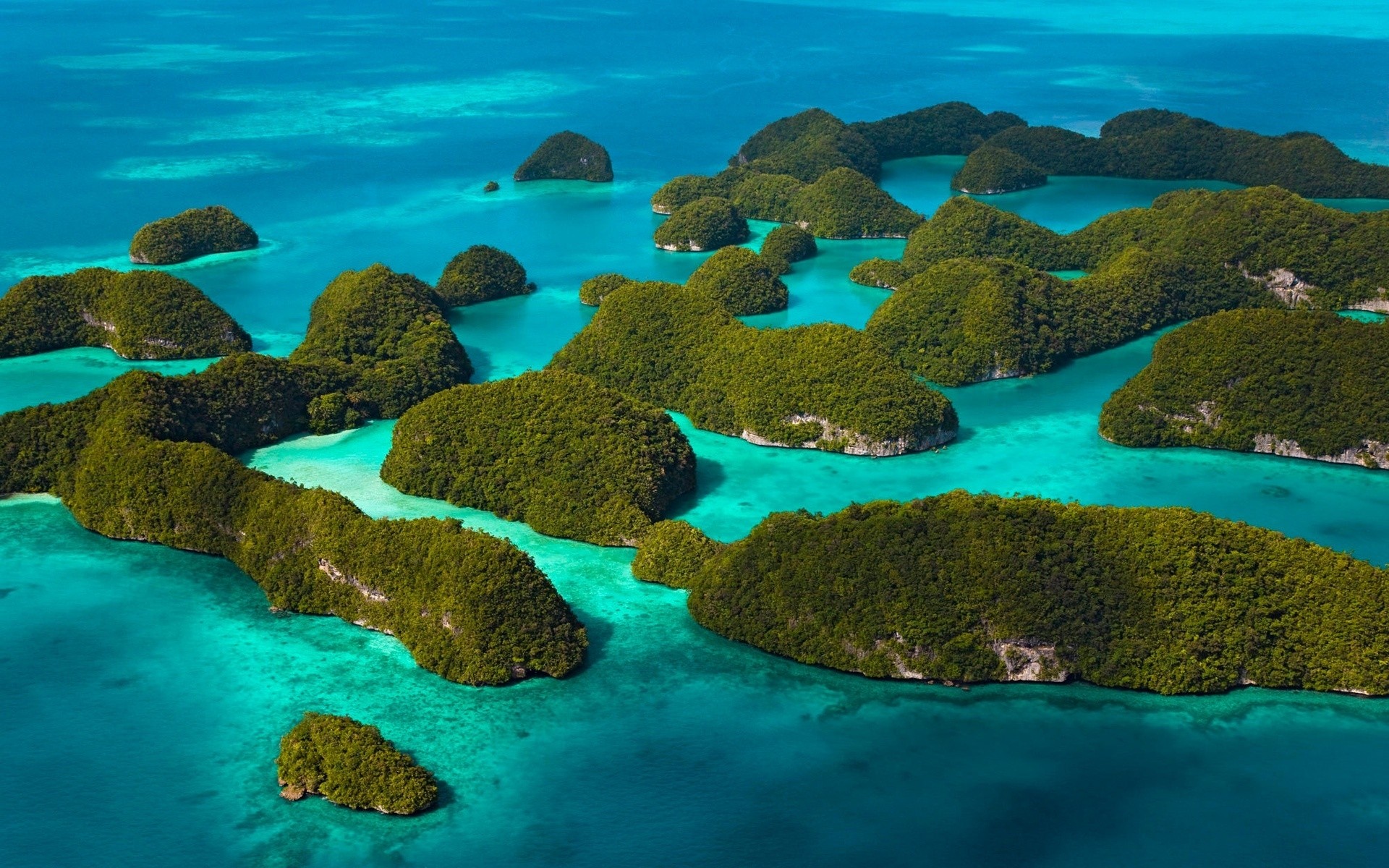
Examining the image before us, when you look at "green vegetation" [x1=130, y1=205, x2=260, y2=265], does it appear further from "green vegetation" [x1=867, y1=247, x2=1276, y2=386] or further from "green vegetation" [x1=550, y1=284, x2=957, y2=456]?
"green vegetation" [x1=867, y1=247, x2=1276, y2=386]

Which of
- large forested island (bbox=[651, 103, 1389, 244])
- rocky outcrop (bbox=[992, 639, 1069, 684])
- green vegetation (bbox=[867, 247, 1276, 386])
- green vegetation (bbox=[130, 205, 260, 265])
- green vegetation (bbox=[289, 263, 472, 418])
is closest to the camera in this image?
rocky outcrop (bbox=[992, 639, 1069, 684])

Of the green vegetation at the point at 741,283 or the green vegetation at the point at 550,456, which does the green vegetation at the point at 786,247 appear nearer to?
the green vegetation at the point at 741,283

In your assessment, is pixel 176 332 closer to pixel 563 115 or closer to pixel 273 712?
pixel 273 712

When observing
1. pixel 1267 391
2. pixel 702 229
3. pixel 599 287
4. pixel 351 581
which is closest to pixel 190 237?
pixel 599 287

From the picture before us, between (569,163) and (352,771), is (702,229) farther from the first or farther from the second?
(352,771)

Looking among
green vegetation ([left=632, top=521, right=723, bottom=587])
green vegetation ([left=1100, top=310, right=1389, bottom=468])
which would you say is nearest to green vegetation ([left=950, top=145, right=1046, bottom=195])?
green vegetation ([left=1100, top=310, right=1389, bottom=468])

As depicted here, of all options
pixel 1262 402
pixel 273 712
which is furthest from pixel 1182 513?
pixel 273 712
